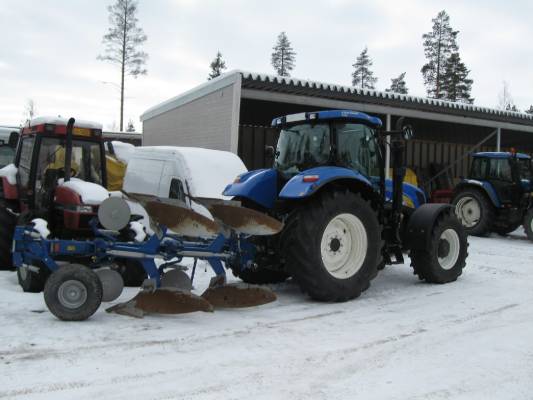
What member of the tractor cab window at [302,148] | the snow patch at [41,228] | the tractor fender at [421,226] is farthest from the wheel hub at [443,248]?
the snow patch at [41,228]

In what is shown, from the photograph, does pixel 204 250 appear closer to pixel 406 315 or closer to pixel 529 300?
pixel 406 315

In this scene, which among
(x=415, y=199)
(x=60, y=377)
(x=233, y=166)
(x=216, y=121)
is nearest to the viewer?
(x=60, y=377)

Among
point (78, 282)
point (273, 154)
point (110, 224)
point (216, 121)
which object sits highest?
point (216, 121)

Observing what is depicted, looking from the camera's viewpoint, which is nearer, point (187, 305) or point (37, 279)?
point (187, 305)

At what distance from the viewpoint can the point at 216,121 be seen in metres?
11.9

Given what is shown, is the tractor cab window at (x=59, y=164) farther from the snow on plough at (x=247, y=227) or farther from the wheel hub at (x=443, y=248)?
the wheel hub at (x=443, y=248)

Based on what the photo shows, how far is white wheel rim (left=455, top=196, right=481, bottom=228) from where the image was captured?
12.1 m

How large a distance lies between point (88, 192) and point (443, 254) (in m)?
4.23

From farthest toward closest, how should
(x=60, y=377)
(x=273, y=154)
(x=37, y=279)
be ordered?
(x=273, y=154), (x=37, y=279), (x=60, y=377)

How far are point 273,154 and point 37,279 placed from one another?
9.41 feet

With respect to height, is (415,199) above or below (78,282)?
above

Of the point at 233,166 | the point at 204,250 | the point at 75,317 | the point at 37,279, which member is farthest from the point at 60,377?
the point at 233,166

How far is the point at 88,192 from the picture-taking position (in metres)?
6.04

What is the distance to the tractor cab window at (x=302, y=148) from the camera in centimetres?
580
